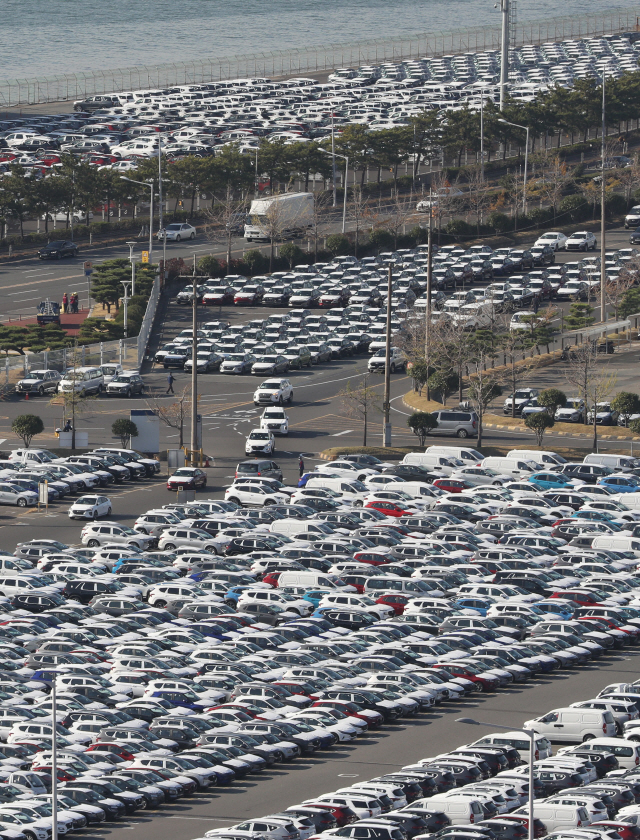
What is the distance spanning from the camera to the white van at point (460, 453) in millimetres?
90500

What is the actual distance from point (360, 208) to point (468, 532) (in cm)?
7488

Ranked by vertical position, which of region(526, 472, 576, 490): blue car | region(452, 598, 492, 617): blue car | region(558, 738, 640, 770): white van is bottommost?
region(526, 472, 576, 490): blue car

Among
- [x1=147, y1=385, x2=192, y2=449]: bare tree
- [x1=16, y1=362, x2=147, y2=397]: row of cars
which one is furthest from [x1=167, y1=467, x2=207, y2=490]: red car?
[x1=16, y1=362, x2=147, y2=397]: row of cars

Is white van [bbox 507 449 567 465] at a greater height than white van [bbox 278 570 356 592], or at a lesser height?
lesser

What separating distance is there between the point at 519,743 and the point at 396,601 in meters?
16.2

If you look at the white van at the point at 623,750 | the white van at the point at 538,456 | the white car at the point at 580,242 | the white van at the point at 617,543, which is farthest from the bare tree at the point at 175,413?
the white car at the point at 580,242

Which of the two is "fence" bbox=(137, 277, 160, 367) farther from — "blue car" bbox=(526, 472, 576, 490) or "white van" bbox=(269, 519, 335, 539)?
"white van" bbox=(269, 519, 335, 539)

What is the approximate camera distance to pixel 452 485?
86.4 meters

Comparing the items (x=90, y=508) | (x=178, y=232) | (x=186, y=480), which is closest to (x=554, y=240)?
(x=178, y=232)

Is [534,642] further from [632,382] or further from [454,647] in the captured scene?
[632,382]

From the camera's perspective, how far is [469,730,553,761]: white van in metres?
53.0

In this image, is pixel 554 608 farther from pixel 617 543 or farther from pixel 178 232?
pixel 178 232

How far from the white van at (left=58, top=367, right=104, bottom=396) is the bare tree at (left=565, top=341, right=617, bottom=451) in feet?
88.6

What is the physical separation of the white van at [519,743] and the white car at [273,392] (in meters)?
50.1
